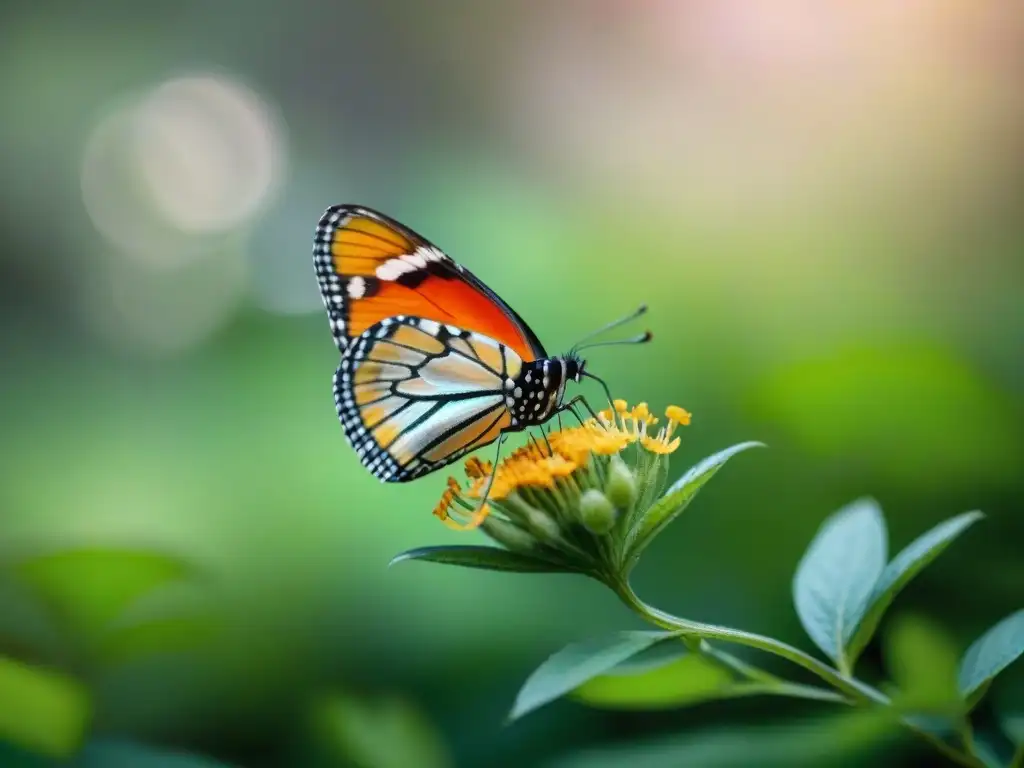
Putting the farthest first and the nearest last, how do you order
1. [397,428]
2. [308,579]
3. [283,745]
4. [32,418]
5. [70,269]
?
[70,269], [32,418], [308,579], [283,745], [397,428]

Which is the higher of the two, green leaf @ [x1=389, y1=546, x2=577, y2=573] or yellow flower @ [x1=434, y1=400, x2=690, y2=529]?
yellow flower @ [x1=434, y1=400, x2=690, y2=529]

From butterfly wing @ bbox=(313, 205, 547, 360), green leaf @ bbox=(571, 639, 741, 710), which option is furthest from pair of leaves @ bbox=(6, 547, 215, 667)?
green leaf @ bbox=(571, 639, 741, 710)

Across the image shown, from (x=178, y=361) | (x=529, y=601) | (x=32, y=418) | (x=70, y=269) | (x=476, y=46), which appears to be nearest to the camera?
(x=529, y=601)

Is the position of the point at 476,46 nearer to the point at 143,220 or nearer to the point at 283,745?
the point at 143,220

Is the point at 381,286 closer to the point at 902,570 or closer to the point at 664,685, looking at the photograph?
the point at 664,685

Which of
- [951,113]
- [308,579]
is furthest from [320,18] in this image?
[308,579]

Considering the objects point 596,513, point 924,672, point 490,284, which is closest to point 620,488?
point 596,513

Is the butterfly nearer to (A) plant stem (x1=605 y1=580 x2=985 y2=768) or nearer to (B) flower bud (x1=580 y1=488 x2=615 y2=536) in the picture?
(B) flower bud (x1=580 y1=488 x2=615 y2=536)
